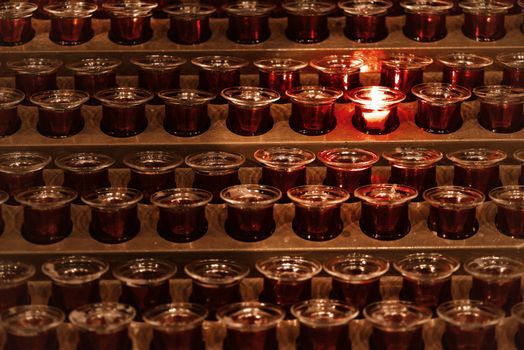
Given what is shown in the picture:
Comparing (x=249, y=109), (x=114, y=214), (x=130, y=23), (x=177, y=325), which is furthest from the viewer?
(x=130, y=23)

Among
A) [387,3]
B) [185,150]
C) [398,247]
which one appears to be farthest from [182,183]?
[387,3]

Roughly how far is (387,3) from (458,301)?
691mm

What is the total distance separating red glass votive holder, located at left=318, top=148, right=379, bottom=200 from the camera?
2223 millimetres

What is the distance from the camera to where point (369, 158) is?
225cm

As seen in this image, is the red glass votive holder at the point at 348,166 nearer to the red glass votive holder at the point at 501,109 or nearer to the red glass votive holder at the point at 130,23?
the red glass votive holder at the point at 501,109

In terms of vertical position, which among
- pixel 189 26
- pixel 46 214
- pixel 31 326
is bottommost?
pixel 31 326

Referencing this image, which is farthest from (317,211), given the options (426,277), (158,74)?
(158,74)

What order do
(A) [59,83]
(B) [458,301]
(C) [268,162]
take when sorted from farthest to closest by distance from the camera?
1. (A) [59,83]
2. (C) [268,162]
3. (B) [458,301]

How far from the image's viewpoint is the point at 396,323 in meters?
2.03

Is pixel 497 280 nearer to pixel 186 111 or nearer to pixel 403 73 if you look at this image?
pixel 403 73

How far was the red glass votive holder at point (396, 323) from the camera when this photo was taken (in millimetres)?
2025

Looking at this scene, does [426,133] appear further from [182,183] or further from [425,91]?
[182,183]

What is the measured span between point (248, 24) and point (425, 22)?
13.6 inches

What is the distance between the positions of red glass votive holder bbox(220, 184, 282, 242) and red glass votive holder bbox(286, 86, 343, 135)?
0.16 metres
